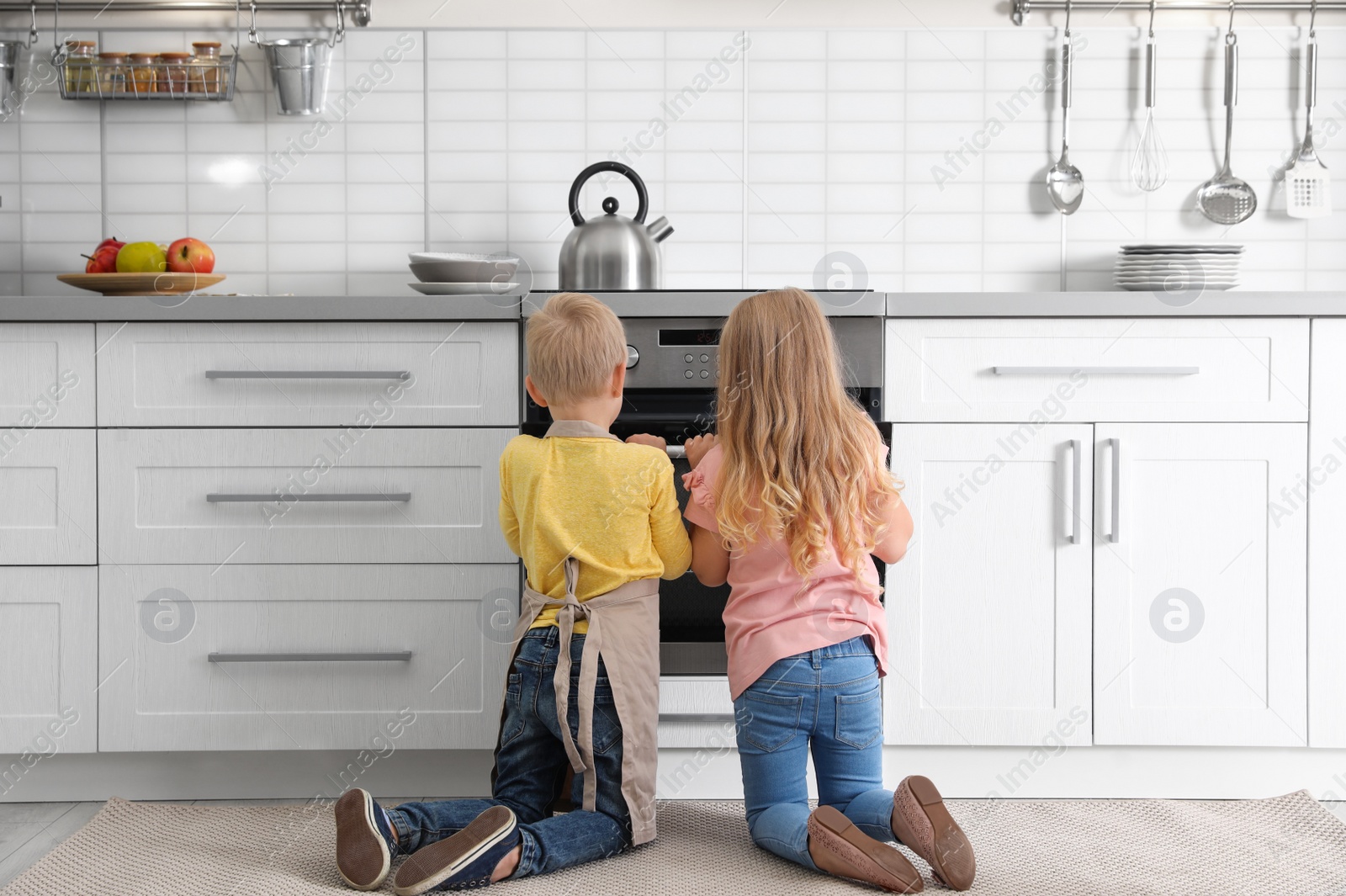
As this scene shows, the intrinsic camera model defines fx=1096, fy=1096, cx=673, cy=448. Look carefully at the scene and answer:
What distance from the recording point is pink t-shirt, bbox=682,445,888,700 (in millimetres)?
1599

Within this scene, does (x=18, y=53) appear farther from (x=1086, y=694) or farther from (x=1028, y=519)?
(x=1086, y=694)

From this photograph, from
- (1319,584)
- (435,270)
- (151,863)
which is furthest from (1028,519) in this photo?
(151,863)

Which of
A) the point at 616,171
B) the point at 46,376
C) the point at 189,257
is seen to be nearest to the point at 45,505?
the point at 46,376

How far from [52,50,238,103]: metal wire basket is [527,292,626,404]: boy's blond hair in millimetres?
1295

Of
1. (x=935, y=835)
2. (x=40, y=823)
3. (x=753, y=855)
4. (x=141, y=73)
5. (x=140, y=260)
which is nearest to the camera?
(x=935, y=835)

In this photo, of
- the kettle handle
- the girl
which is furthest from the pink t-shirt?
the kettle handle

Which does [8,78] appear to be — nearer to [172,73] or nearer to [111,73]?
[111,73]

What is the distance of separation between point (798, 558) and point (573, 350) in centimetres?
45

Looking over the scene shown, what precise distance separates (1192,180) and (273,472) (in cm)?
211

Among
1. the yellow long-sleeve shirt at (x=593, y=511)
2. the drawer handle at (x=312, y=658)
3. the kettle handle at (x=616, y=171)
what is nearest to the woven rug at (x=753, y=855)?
the drawer handle at (x=312, y=658)

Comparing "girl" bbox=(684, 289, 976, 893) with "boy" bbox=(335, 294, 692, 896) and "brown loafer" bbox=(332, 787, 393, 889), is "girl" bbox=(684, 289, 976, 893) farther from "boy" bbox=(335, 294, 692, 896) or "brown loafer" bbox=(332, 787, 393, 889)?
"brown loafer" bbox=(332, 787, 393, 889)

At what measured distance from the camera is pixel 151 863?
67.6 inches

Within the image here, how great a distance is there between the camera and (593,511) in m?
1.60

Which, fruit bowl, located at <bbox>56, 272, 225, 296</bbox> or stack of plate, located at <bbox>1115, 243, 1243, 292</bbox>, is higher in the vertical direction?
stack of plate, located at <bbox>1115, 243, 1243, 292</bbox>
